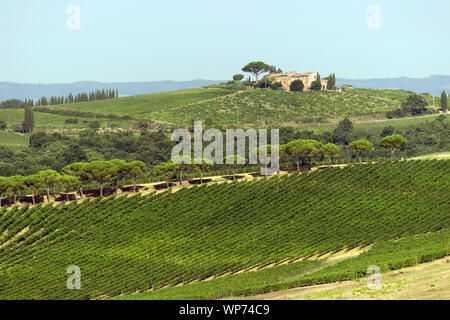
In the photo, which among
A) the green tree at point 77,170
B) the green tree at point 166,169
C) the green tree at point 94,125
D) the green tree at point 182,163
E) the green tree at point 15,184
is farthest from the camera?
the green tree at point 94,125

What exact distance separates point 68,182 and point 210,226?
22.7 meters

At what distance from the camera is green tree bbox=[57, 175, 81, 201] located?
8531 centimetres

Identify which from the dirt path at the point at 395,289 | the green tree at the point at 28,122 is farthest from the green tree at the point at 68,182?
the green tree at the point at 28,122

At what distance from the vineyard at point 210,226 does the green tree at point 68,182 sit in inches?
159

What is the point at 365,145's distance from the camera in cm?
10462

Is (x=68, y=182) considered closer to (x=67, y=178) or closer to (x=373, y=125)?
(x=67, y=178)

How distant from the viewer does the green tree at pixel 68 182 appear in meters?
85.3

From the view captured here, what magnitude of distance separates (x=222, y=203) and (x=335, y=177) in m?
18.9

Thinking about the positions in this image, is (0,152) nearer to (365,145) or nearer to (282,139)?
(282,139)

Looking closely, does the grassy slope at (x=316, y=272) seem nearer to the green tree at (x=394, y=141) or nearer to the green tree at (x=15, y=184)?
the green tree at (x=15, y=184)

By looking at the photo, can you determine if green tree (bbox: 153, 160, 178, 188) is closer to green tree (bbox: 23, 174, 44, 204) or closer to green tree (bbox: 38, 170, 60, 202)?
green tree (bbox: 38, 170, 60, 202)

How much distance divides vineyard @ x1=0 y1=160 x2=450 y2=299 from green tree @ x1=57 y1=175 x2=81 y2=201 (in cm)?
405

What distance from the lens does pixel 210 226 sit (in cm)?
7750

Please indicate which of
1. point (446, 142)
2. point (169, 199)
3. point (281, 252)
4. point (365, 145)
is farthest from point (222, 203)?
point (446, 142)
